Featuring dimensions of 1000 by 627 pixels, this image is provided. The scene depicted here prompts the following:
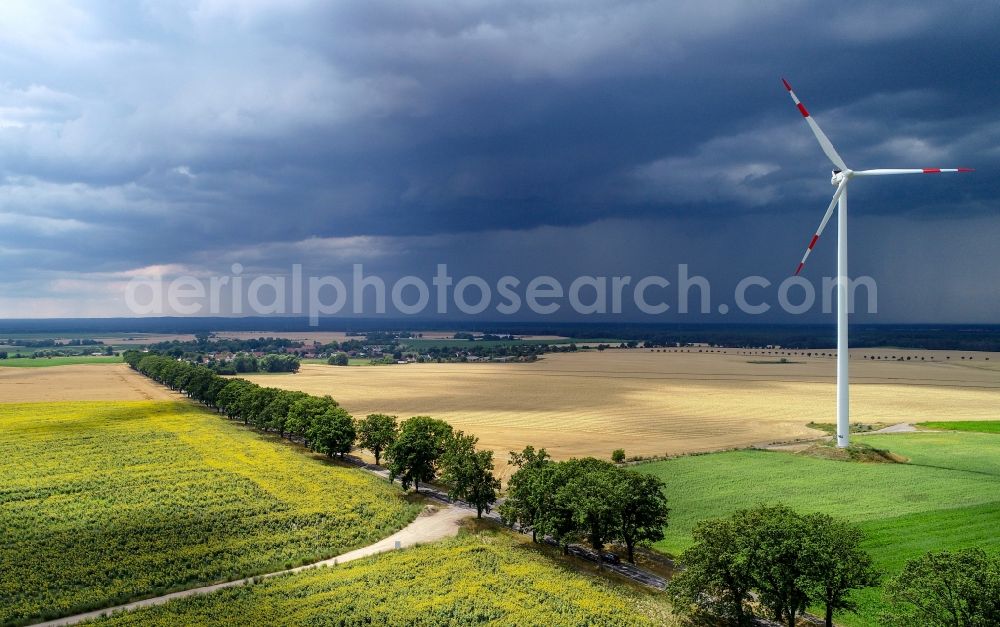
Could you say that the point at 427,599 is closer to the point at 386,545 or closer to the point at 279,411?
the point at 386,545

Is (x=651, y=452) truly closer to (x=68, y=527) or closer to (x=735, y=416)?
(x=735, y=416)

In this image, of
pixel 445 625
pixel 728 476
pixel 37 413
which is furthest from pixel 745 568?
pixel 37 413

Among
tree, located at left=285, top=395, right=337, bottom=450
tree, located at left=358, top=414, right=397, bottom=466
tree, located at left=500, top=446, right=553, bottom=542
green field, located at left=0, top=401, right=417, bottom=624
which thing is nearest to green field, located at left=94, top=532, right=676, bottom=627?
tree, located at left=500, top=446, right=553, bottom=542

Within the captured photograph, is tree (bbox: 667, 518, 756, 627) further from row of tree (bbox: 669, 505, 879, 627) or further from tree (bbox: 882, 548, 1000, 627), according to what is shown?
tree (bbox: 882, 548, 1000, 627)

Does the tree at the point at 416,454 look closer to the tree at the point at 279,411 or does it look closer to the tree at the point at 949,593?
the tree at the point at 279,411

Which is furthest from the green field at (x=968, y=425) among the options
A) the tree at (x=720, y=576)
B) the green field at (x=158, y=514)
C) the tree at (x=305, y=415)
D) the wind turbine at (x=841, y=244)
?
the tree at (x=305, y=415)
